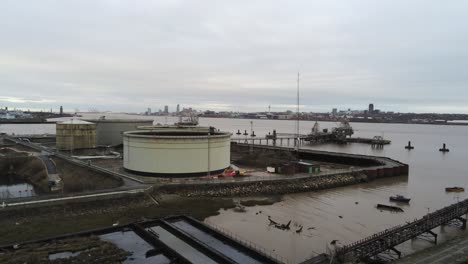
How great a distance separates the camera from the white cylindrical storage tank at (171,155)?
3431cm

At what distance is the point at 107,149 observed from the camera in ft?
193

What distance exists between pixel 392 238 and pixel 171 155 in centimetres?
2220

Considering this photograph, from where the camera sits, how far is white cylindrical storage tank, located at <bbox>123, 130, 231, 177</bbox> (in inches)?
1351

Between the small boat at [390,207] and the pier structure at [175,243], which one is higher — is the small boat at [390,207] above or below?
below

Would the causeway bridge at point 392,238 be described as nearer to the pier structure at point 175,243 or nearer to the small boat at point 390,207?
the pier structure at point 175,243

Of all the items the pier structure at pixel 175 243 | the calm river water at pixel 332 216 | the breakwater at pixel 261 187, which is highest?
the pier structure at pixel 175 243

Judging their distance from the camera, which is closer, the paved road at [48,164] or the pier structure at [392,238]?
the pier structure at [392,238]

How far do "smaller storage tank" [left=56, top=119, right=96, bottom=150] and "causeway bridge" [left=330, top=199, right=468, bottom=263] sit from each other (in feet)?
168

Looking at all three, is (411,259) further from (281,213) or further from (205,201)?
(205,201)

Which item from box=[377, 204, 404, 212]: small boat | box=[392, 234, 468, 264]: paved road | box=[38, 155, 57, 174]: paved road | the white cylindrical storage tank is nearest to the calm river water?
box=[377, 204, 404, 212]: small boat

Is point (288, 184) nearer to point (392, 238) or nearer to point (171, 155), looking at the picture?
point (171, 155)

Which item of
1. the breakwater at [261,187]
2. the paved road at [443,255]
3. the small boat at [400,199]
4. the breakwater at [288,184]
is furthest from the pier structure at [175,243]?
the small boat at [400,199]

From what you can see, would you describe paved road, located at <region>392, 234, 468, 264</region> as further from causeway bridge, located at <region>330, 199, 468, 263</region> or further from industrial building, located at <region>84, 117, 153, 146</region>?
industrial building, located at <region>84, 117, 153, 146</region>

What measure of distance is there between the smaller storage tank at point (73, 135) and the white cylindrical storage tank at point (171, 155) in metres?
26.1
